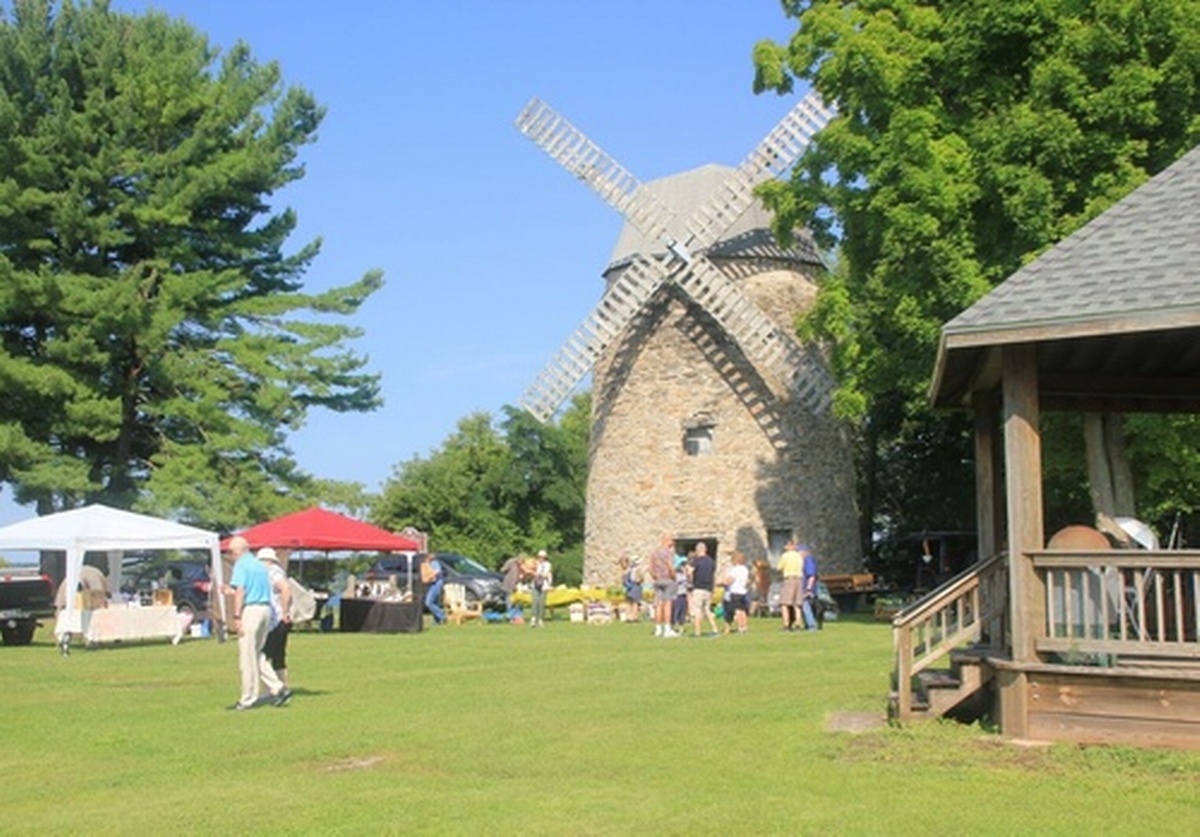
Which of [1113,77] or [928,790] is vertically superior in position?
[1113,77]

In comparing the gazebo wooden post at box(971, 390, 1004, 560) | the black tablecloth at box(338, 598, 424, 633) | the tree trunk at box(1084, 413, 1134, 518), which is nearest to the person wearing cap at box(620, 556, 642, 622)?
the black tablecloth at box(338, 598, 424, 633)

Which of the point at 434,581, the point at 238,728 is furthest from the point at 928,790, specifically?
the point at 434,581

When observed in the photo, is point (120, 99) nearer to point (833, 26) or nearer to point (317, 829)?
point (833, 26)

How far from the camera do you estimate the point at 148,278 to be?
4053 cm

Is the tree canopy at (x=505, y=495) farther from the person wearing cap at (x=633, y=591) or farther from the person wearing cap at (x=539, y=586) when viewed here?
the person wearing cap at (x=539, y=586)

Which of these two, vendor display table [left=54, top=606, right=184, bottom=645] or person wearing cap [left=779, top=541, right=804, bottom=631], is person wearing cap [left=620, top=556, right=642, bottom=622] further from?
vendor display table [left=54, top=606, right=184, bottom=645]

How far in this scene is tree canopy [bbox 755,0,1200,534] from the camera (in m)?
24.3

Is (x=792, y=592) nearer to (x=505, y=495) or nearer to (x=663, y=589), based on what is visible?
(x=663, y=589)

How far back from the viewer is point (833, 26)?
28109mm

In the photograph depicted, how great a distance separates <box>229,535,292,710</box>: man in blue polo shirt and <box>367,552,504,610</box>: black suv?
21.8m

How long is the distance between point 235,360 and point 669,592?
61.8 feet

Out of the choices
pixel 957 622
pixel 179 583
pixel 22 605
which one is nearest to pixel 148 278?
→ pixel 179 583

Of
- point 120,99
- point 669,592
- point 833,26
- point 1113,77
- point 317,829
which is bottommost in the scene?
point 317,829

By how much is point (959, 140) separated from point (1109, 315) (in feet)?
49.9
